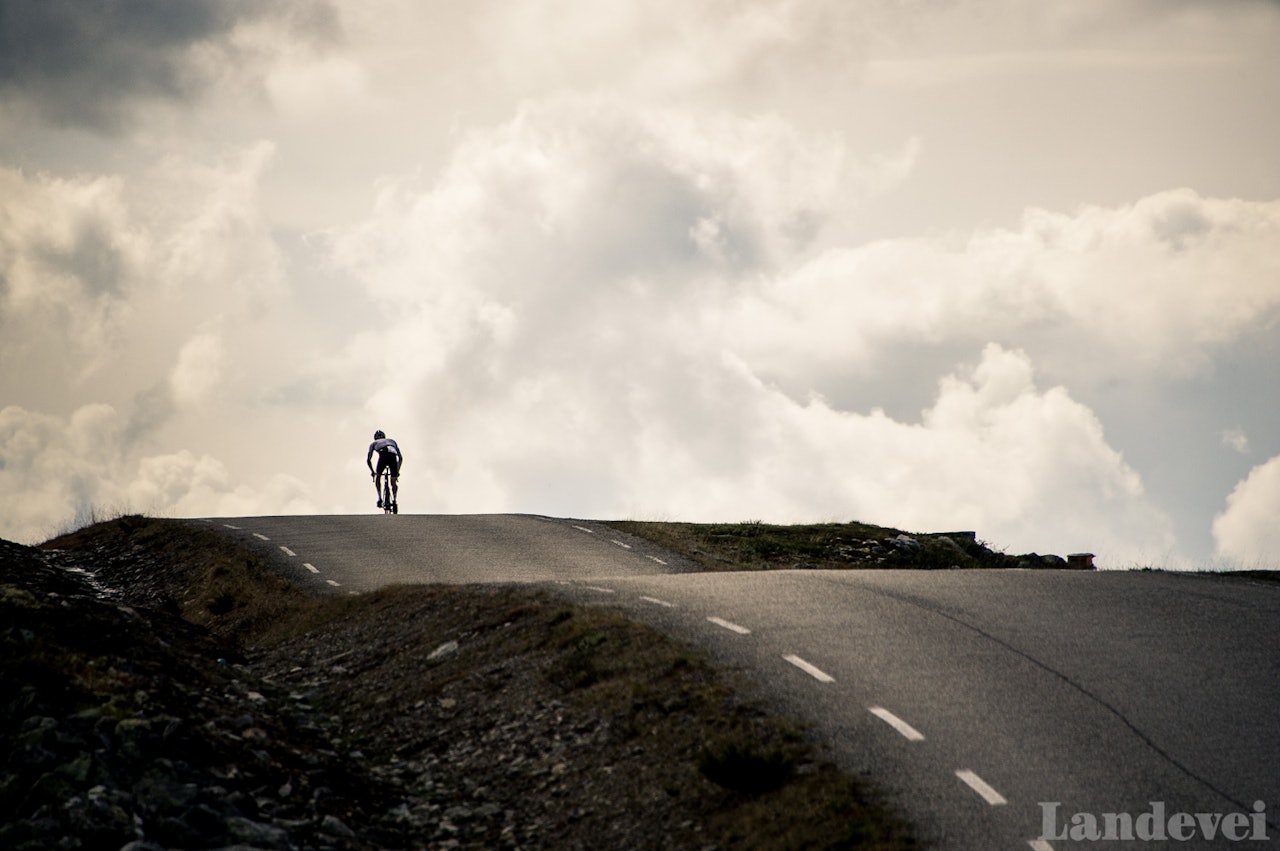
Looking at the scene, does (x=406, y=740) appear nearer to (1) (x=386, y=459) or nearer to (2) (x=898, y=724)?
(2) (x=898, y=724)

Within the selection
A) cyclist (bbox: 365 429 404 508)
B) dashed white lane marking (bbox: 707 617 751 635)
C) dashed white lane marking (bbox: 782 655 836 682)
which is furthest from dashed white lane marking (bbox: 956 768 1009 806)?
cyclist (bbox: 365 429 404 508)

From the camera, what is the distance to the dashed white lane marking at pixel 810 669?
10758mm

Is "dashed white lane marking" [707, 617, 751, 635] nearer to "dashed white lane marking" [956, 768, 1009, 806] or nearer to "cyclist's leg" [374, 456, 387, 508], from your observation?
"dashed white lane marking" [956, 768, 1009, 806]

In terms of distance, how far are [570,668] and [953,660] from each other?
4056mm

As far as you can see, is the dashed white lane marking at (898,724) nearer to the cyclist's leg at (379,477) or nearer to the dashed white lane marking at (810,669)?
the dashed white lane marking at (810,669)

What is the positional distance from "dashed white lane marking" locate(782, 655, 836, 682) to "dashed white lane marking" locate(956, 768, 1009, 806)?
7.41 feet

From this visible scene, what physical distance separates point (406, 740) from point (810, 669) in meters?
4.23

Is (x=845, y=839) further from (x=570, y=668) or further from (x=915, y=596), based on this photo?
(x=915, y=596)

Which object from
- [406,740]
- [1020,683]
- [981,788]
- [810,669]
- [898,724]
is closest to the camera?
[981,788]

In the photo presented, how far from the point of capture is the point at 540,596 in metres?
14.6

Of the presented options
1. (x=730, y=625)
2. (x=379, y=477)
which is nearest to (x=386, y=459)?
(x=379, y=477)

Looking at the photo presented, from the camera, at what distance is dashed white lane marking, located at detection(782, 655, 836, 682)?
10.8m

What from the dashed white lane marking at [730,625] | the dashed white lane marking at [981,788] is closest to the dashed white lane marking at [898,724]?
the dashed white lane marking at [981,788]

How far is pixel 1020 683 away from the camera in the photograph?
428 inches
